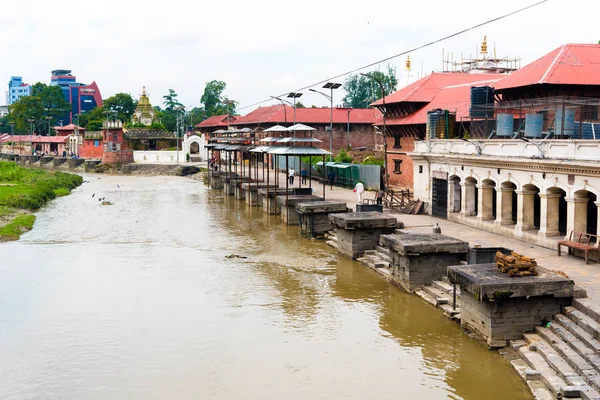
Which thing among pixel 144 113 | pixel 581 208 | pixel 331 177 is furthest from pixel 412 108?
pixel 144 113

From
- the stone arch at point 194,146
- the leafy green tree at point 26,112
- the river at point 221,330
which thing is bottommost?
the river at point 221,330

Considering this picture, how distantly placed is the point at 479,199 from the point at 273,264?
334 inches

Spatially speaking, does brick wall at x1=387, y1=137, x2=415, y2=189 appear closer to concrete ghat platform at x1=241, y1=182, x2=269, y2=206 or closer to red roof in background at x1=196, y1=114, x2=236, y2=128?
concrete ghat platform at x1=241, y1=182, x2=269, y2=206

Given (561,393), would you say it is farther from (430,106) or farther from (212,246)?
(430,106)

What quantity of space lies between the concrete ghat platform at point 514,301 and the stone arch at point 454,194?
45.5 ft

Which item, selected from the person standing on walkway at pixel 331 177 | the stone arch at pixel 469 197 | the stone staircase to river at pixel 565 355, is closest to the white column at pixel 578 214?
the stone staircase to river at pixel 565 355

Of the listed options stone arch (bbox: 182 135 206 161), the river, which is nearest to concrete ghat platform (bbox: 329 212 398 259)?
the river

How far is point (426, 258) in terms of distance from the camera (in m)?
20.5

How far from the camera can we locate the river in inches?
564

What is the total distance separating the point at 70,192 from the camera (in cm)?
6088

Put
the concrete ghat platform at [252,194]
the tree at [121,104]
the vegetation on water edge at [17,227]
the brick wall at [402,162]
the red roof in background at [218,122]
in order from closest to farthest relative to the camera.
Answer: the vegetation on water edge at [17,227]
the brick wall at [402,162]
the concrete ghat platform at [252,194]
the red roof in background at [218,122]
the tree at [121,104]

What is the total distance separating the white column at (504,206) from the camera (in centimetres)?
2516

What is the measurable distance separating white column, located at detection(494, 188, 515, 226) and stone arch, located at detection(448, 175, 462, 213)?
14.1ft

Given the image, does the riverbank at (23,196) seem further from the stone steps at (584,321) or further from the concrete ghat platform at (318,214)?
the stone steps at (584,321)
